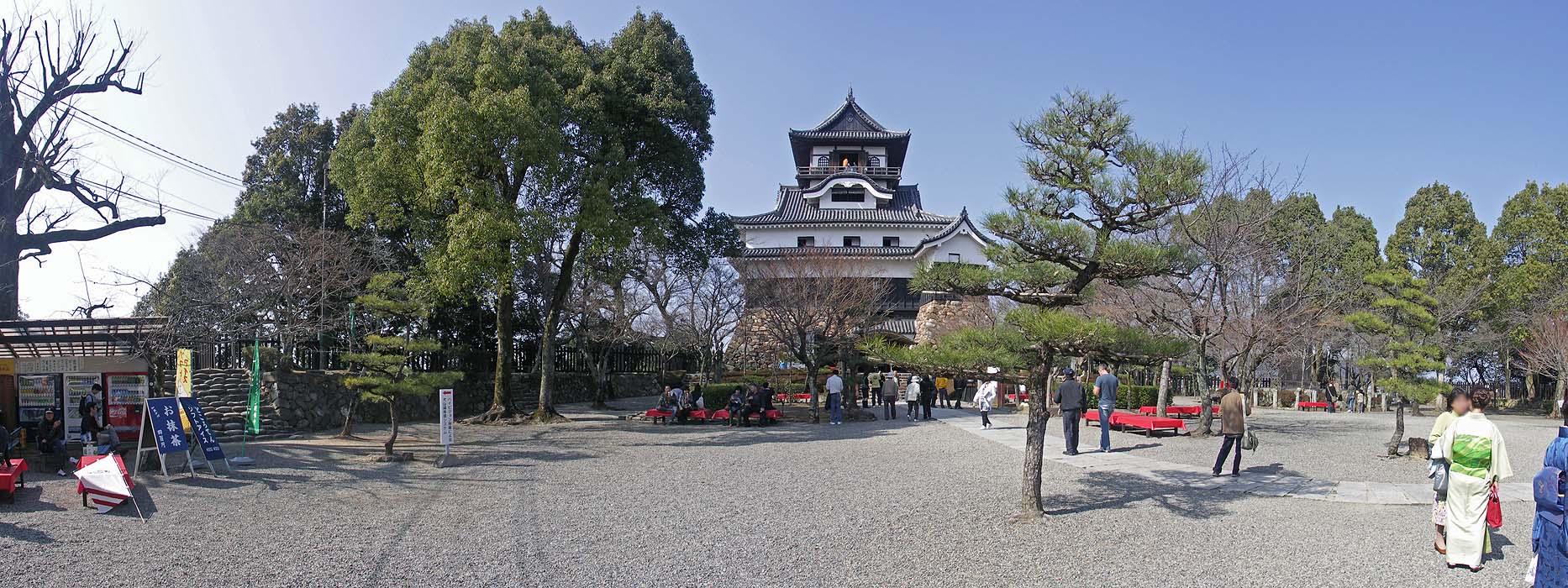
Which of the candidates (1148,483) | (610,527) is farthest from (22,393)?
(1148,483)

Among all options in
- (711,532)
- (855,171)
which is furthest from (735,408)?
(855,171)

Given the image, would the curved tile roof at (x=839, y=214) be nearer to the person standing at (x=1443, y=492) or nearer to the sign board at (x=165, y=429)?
the sign board at (x=165, y=429)

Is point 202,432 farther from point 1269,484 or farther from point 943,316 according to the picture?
point 943,316

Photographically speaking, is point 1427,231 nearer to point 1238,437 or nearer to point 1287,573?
point 1238,437

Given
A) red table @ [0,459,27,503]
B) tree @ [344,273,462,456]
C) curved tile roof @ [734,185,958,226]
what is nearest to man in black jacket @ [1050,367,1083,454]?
tree @ [344,273,462,456]

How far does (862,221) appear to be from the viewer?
36.4 m

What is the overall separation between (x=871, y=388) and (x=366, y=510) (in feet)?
67.2

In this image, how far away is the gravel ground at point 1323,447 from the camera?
10.9 meters

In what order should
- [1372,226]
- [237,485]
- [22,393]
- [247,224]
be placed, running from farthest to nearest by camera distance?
[1372,226], [247,224], [22,393], [237,485]

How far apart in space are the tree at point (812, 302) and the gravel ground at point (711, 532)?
8488mm

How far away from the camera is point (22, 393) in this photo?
12750mm

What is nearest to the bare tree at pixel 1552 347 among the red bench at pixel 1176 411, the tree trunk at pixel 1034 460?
the red bench at pixel 1176 411

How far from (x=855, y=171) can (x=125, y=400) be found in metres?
31.2

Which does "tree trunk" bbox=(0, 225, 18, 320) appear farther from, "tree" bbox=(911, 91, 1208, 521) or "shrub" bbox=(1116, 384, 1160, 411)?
"shrub" bbox=(1116, 384, 1160, 411)
